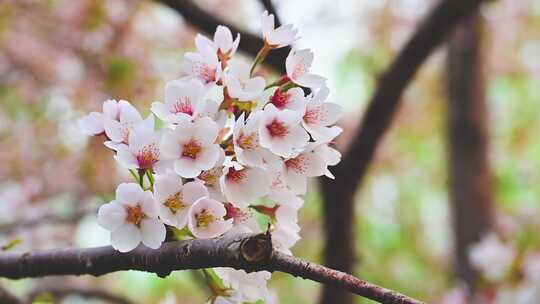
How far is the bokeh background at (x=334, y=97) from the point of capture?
2.25m

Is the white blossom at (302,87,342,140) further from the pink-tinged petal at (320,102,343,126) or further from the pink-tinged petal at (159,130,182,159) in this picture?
the pink-tinged petal at (159,130,182,159)

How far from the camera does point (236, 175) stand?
571mm

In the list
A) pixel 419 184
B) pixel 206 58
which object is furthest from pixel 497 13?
pixel 206 58

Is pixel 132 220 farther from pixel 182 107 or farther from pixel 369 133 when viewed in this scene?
pixel 369 133

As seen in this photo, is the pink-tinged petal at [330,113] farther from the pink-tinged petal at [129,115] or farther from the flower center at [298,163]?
the pink-tinged petal at [129,115]

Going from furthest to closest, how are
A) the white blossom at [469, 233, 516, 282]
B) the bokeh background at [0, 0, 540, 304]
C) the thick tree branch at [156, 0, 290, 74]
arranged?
the bokeh background at [0, 0, 540, 304], the white blossom at [469, 233, 516, 282], the thick tree branch at [156, 0, 290, 74]

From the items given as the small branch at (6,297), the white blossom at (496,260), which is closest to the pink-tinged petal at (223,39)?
the small branch at (6,297)

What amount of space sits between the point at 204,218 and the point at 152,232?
40 millimetres

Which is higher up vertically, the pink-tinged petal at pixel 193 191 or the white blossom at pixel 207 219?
the pink-tinged petal at pixel 193 191

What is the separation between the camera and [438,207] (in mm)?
4406

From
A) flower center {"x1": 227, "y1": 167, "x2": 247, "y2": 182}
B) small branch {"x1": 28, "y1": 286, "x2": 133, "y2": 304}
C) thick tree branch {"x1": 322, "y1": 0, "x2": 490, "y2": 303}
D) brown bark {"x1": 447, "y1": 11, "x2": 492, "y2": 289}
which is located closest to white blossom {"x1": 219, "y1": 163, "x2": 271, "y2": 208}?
flower center {"x1": 227, "y1": 167, "x2": 247, "y2": 182}

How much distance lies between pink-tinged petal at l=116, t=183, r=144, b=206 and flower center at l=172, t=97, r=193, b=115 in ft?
0.22

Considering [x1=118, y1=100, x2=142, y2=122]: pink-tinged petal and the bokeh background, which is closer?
[x1=118, y1=100, x2=142, y2=122]: pink-tinged petal

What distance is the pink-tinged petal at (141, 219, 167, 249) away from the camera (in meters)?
0.56
